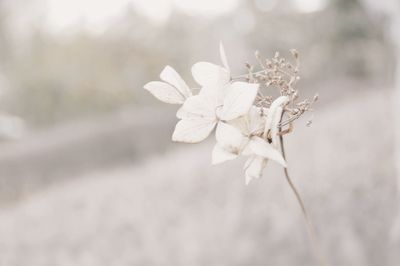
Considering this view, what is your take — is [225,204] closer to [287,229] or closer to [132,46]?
[287,229]

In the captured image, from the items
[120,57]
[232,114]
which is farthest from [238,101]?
[120,57]

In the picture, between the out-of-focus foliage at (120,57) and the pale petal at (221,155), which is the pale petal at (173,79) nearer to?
the pale petal at (221,155)

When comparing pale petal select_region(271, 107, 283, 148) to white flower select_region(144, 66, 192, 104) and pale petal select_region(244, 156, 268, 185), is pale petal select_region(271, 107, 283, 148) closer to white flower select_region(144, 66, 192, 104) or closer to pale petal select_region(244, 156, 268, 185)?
pale petal select_region(244, 156, 268, 185)

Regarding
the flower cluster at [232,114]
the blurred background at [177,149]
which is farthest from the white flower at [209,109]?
the blurred background at [177,149]

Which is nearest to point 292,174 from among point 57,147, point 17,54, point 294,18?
point 57,147

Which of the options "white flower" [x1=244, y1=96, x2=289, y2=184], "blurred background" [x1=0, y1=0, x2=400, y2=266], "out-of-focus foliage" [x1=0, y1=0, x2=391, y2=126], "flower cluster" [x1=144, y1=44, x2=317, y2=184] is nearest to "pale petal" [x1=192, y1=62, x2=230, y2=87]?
"flower cluster" [x1=144, y1=44, x2=317, y2=184]

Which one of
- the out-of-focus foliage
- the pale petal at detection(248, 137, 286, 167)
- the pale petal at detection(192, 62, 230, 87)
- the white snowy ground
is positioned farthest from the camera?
the out-of-focus foliage
